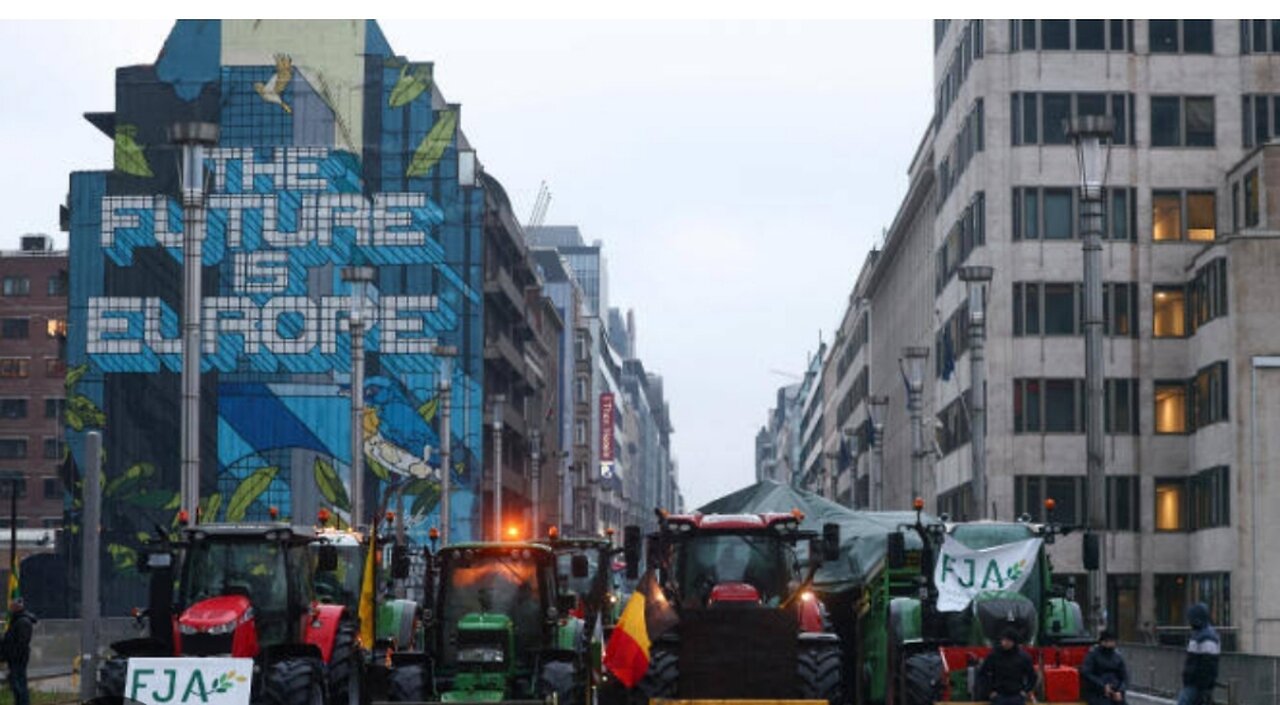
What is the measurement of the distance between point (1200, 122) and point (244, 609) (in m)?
59.9

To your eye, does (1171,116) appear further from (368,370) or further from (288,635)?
(288,635)

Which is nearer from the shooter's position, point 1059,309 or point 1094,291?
point 1094,291

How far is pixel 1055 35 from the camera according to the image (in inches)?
3127

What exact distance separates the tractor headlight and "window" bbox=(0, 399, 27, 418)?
141019 millimetres

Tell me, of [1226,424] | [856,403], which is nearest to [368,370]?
[1226,424]

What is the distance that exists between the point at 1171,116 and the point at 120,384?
46609 millimetres

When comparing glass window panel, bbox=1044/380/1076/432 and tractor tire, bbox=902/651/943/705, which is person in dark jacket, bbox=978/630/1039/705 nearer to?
tractor tire, bbox=902/651/943/705

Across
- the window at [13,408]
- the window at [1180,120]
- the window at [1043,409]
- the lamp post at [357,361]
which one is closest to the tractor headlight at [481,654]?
the lamp post at [357,361]

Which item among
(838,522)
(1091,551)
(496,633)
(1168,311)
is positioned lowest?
(496,633)

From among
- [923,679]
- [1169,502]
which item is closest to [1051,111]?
[1169,502]

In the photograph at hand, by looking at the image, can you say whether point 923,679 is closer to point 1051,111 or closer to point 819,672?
point 819,672

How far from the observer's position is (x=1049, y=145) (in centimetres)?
7919

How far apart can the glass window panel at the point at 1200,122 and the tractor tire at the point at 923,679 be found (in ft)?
186

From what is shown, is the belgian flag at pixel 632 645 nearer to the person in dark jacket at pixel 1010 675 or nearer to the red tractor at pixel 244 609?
the person in dark jacket at pixel 1010 675
